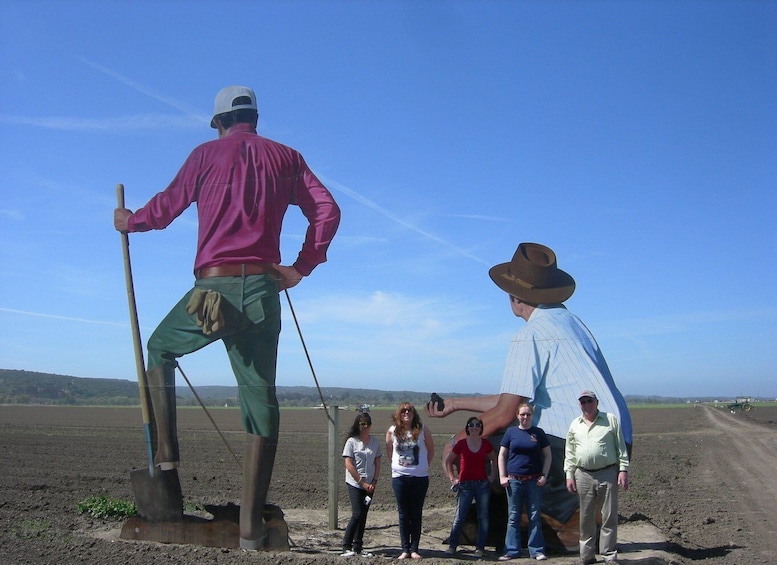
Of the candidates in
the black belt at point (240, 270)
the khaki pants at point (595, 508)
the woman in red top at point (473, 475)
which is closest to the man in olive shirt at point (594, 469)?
the khaki pants at point (595, 508)

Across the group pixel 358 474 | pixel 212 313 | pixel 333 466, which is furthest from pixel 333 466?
pixel 212 313

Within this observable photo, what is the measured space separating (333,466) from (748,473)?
39.5 ft

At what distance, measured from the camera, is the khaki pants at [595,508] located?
24.0 feet

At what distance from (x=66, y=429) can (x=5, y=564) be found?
80.2ft

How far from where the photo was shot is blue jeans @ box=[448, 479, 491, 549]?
→ 25.2 ft

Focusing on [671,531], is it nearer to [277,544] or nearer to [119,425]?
[277,544]

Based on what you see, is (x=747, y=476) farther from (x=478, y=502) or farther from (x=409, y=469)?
(x=409, y=469)

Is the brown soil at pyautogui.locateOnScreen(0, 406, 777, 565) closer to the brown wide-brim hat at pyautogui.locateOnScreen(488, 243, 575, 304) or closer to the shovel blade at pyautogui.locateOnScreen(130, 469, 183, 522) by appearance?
the shovel blade at pyautogui.locateOnScreen(130, 469, 183, 522)

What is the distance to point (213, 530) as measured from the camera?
26.5 ft

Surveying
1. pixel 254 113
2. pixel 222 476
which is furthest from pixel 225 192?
pixel 222 476

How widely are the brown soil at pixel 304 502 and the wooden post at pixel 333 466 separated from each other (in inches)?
7.5

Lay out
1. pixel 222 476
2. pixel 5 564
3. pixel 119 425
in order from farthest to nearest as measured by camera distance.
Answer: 1. pixel 119 425
2. pixel 222 476
3. pixel 5 564

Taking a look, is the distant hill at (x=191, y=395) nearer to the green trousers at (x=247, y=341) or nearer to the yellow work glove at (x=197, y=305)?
the green trousers at (x=247, y=341)

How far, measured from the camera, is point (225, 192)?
831 centimetres
